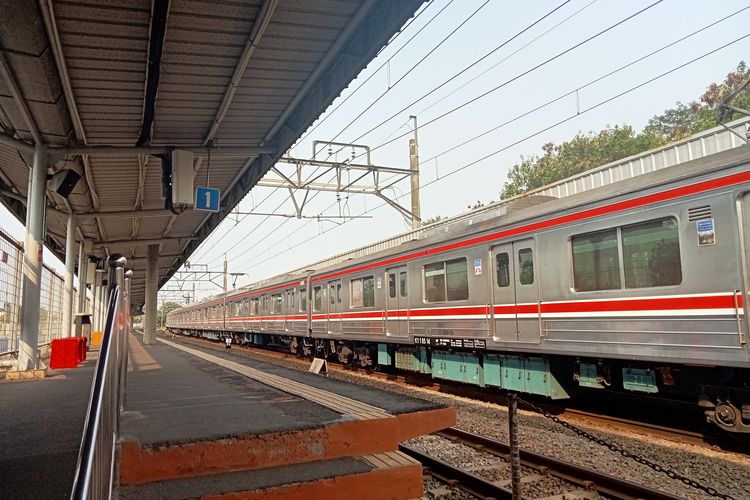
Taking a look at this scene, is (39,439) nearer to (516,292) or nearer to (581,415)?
(516,292)

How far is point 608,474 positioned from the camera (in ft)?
17.6

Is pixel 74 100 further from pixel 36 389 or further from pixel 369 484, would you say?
pixel 369 484

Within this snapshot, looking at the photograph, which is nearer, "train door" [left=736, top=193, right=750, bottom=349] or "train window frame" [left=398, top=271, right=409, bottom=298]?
"train door" [left=736, top=193, right=750, bottom=349]

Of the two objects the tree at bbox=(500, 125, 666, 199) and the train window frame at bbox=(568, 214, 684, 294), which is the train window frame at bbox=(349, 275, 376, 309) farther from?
the tree at bbox=(500, 125, 666, 199)

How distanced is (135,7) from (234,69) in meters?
2.03

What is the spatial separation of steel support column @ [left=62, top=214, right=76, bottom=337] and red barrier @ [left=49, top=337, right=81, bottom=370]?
3.32 m

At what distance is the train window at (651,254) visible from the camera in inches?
251

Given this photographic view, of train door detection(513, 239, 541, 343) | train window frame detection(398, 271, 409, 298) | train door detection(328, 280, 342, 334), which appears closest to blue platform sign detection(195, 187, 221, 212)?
train door detection(328, 280, 342, 334)

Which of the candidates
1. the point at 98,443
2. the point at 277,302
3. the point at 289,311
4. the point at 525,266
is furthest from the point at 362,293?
the point at 98,443

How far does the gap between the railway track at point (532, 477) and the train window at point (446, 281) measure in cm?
383

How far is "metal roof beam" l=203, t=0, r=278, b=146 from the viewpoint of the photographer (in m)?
6.93

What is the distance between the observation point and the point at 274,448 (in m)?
3.68

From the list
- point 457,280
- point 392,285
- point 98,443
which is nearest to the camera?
point 98,443

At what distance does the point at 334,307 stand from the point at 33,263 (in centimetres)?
772
